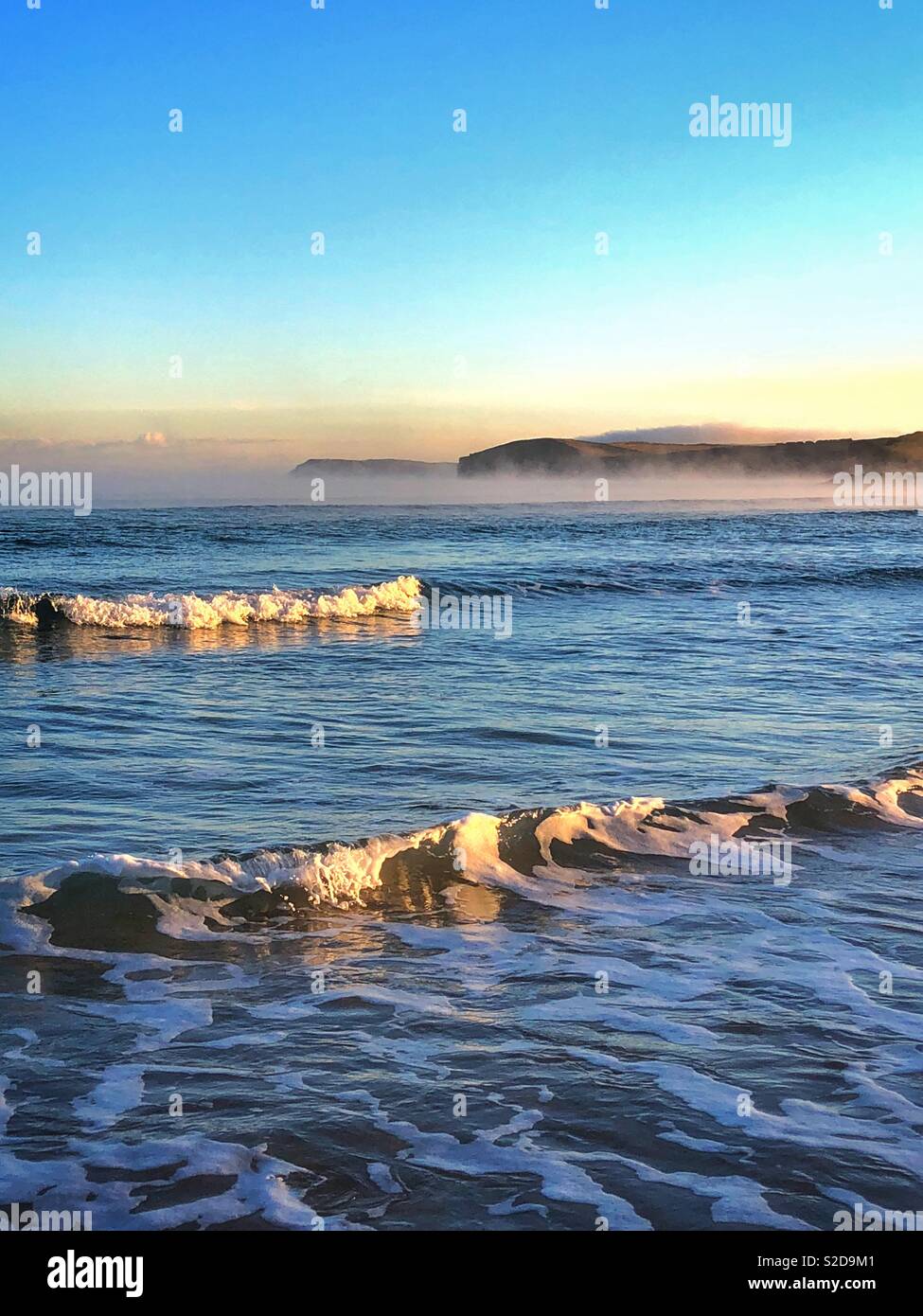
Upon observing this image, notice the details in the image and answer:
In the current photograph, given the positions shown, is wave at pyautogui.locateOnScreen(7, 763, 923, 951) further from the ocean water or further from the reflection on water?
the reflection on water

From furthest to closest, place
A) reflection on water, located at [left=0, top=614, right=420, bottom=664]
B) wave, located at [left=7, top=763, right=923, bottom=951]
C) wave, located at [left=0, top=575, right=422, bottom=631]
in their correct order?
wave, located at [left=0, top=575, right=422, bottom=631], reflection on water, located at [left=0, top=614, right=420, bottom=664], wave, located at [left=7, top=763, right=923, bottom=951]

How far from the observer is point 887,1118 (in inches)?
173

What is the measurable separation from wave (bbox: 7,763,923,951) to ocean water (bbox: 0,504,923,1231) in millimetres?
25

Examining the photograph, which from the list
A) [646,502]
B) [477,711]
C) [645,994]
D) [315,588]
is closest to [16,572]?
[315,588]

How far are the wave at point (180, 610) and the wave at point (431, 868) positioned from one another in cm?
1344

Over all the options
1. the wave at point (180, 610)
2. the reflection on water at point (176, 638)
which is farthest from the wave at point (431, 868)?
the wave at point (180, 610)

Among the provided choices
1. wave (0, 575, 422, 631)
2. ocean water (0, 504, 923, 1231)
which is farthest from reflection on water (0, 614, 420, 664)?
ocean water (0, 504, 923, 1231)

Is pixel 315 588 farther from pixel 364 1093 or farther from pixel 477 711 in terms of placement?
pixel 364 1093

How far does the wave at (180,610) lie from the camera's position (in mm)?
20828

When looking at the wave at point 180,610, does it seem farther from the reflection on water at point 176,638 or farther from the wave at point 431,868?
the wave at point 431,868

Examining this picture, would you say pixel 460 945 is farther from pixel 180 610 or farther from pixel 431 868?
pixel 180 610

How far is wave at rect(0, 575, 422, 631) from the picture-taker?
20.8 metres

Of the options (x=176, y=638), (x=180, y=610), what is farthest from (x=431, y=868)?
(x=180, y=610)
